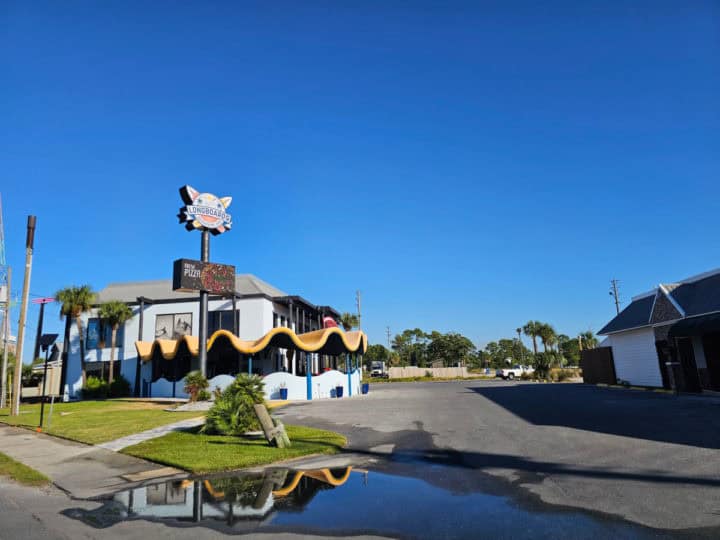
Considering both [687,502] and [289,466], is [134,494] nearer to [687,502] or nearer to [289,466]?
[289,466]

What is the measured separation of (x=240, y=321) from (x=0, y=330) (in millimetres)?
21991

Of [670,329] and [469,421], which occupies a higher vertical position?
[670,329]

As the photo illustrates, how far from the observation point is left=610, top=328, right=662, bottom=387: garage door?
29375 millimetres

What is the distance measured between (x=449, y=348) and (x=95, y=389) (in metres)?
65.8

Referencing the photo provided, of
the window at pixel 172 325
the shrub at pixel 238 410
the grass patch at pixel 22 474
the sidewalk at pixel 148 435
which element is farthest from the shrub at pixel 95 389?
the grass patch at pixel 22 474

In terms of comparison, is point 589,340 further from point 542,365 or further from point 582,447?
point 582,447

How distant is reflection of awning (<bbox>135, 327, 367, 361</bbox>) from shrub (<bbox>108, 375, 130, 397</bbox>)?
3724mm

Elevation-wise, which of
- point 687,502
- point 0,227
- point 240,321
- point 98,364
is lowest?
point 687,502

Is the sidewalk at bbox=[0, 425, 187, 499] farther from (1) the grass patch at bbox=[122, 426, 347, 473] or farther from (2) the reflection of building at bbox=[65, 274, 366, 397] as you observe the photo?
(2) the reflection of building at bbox=[65, 274, 366, 397]

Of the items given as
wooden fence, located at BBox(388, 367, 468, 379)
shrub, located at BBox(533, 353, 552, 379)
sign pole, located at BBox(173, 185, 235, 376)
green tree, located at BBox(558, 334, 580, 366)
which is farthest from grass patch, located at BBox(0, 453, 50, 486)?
green tree, located at BBox(558, 334, 580, 366)

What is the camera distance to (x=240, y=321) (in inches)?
1540

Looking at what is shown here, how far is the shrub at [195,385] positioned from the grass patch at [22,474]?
14.3 metres

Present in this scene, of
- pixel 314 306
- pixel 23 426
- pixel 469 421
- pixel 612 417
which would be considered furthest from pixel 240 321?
pixel 612 417

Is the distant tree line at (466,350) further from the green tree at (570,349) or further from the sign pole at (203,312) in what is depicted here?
the sign pole at (203,312)
